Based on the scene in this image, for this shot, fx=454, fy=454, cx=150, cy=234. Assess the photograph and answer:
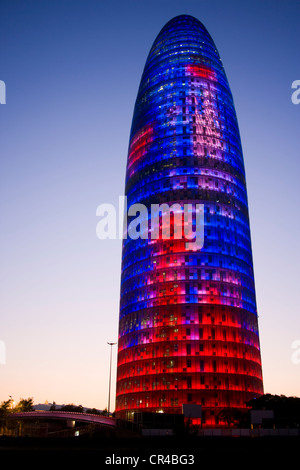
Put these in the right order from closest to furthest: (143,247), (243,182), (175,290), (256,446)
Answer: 1. (256,446)
2. (175,290)
3. (143,247)
4. (243,182)

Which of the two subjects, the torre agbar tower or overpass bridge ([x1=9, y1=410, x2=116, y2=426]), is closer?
overpass bridge ([x1=9, y1=410, x2=116, y2=426])

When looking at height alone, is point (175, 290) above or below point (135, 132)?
below

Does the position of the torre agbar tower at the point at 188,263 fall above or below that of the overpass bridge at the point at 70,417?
above

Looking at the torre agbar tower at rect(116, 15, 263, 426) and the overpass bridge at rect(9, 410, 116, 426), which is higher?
the torre agbar tower at rect(116, 15, 263, 426)

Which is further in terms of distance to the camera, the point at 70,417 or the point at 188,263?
the point at 188,263

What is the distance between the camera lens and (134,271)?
152125mm

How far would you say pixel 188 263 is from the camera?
456ft

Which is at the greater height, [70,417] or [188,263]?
[188,263]

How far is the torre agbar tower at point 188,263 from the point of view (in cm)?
12912

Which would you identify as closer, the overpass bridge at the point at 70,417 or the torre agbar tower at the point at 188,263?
the overpass bridge at the point at 70,417

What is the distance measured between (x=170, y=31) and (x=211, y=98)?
1637 inches

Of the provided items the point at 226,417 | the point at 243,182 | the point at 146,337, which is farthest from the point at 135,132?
the point at 226,417

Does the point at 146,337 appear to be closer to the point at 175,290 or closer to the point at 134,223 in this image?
the point at 175,290

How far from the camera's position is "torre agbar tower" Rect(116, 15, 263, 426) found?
12912 centimetres
